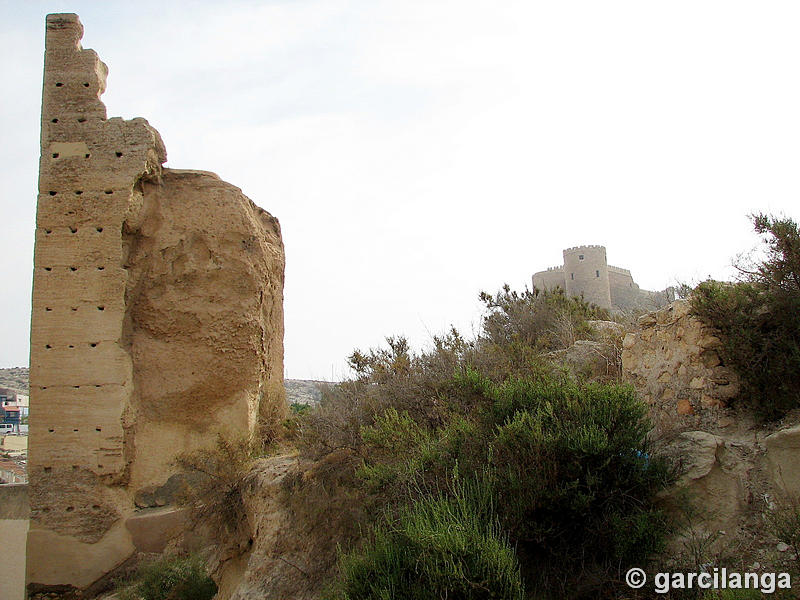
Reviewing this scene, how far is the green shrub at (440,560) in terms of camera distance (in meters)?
3.87

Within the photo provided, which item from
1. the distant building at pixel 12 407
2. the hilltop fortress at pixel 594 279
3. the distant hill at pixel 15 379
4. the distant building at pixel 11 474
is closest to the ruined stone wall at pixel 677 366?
the distant building at pixel 11 474

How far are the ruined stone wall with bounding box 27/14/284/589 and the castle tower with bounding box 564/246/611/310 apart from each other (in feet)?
60.7

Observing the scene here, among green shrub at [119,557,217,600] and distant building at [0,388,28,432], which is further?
distant building at [0,388,28,432]

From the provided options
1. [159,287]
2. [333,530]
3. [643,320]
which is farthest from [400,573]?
[159,287]

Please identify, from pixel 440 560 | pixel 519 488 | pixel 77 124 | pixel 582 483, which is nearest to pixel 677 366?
pixel 582 483

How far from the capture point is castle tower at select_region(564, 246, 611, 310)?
2573cm

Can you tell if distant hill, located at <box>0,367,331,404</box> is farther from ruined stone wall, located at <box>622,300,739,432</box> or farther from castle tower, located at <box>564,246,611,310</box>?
ruined stone wall, located at <box>622,300,739,432</box>

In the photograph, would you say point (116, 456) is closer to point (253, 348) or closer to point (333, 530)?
point (253, 348)

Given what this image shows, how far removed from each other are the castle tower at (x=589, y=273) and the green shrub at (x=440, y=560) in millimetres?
22327

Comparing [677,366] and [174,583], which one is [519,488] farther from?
[174,583]

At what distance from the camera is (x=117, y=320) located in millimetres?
9086

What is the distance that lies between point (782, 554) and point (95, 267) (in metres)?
8.77

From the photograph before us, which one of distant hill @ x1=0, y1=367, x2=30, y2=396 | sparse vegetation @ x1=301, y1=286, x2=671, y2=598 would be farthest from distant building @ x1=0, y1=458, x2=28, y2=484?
distant hill @ x1=0, y1=367, x2=30, y2=396

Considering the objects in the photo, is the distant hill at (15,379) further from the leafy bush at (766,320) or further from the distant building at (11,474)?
the leafy bush at (766,320)
